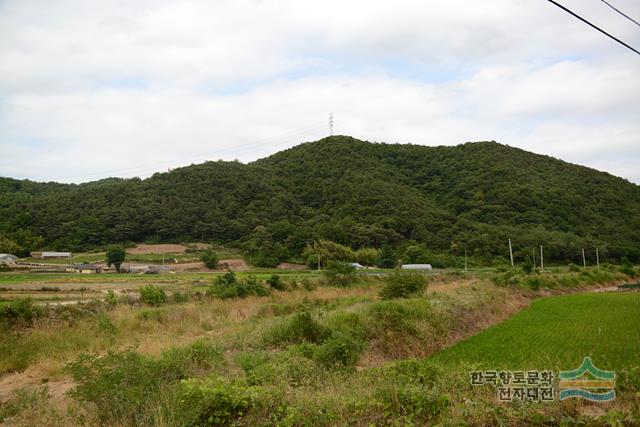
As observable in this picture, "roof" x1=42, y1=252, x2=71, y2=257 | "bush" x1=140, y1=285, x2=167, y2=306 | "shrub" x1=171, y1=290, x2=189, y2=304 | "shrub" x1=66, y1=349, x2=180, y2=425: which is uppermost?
"shrub" x1=66, y1=349, x2=180, y2=425

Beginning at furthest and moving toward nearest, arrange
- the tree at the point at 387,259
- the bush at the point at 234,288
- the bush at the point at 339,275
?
the tree at the point at 387,259
the bush at the point at 339,275
the bush at the point at 234,288

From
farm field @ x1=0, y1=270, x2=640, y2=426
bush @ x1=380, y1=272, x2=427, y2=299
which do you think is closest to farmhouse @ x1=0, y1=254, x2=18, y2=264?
farm field @ x1=0, y1=270, x2=640, y2=426

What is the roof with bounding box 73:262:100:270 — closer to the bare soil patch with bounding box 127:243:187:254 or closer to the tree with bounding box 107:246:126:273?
the tree with bounding box 107:246:126:273

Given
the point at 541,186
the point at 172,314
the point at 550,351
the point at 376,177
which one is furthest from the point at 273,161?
the point at 550,351

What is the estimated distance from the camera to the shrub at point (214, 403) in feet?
20.2

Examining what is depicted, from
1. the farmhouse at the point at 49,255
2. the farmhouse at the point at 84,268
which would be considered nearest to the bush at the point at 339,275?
the farmhouse at the point at 84,268

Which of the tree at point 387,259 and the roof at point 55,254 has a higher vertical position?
the roof at point 55,254

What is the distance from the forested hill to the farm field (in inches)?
2209

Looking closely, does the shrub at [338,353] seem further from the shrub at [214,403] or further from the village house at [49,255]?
the village house at [49,255]

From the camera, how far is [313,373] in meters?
9.12

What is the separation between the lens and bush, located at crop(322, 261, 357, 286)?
4069 centimetres

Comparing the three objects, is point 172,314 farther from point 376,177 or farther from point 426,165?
point 426,165

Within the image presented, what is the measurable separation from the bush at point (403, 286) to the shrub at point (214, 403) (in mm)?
20945

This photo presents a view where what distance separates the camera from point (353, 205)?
303ft
